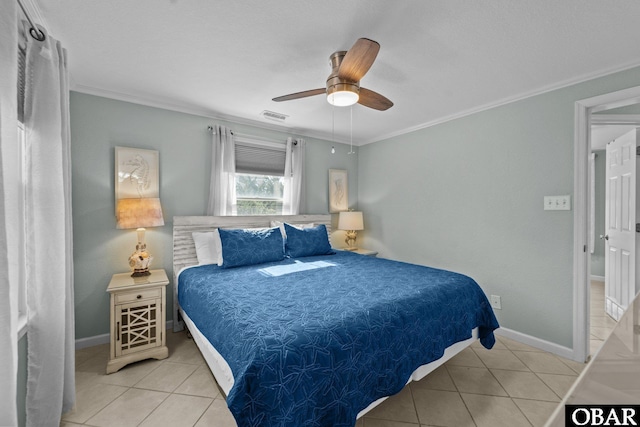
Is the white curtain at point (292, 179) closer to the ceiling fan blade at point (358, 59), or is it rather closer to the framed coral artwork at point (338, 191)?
the framed coral artwork at point (338, 191)

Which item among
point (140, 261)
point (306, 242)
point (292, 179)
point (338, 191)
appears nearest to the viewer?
point (140, 261)

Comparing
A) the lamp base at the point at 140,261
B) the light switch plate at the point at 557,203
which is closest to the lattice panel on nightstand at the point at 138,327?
the lamp base at the point at 140,261

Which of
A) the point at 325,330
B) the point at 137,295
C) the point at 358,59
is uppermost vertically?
the point at 358,59

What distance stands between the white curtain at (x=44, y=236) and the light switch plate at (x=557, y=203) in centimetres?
386

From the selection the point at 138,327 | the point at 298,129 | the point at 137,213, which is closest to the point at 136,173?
the point at 137,213

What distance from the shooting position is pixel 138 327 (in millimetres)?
2311

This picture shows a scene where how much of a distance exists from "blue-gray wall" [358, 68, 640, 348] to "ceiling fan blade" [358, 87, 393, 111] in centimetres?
153

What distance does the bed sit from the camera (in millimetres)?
1158

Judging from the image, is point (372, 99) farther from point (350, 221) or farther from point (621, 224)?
point (621, 224)

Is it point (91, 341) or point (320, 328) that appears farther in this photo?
point (91, 341)

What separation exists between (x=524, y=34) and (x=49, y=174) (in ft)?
10.2

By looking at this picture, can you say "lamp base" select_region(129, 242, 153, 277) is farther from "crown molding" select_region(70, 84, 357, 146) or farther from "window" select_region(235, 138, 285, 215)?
"crown molding" select_region(70, 84, 357, 146)

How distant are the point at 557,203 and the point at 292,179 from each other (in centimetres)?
302

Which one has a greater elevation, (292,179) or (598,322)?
(292,179)
